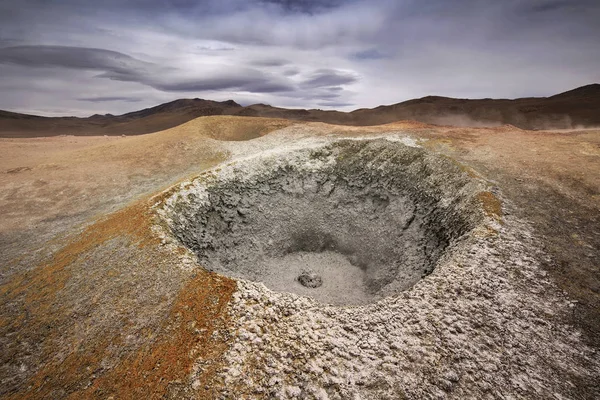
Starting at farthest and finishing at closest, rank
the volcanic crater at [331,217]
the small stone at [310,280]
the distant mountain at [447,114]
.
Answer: the distant mountain at [447,114], the small stone at [310,280], the volcanic crater at [331,217]

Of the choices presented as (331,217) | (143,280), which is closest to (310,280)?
(331,217)

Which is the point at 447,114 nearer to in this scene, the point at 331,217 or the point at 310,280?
the point at 331,217

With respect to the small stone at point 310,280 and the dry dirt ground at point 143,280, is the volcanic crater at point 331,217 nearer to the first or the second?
the small stone at point 310,280

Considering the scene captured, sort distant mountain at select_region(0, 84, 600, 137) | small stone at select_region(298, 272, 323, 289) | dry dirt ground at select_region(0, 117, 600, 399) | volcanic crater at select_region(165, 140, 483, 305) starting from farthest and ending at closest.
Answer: distant mountain at select_region(0, 84, 600, 137) → small stone at select_region(298, 272, 323, 289) → volcanic crater at select_region(165, 140, 483, 305) → dry dirt ground at select_region(0, 117, 600, 399)

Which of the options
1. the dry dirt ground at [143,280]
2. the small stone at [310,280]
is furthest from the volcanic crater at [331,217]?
the dry dirt ground at [143,280]

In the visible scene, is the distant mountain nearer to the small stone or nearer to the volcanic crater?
the volcanic crater

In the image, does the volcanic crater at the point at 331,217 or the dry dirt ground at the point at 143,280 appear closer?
the dry dirt ground at the point at 143,280

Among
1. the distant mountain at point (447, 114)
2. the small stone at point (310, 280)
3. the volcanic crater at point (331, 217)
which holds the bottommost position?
the small stone at point (310, 280)

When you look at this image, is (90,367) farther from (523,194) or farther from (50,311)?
(523,194)

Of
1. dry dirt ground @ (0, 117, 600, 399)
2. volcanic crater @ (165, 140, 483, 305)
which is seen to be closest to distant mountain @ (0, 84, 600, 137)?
dry dirt ground @ (0, 117, 600, 399)

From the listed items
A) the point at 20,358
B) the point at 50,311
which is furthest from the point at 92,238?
the point at 20,358
